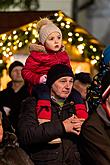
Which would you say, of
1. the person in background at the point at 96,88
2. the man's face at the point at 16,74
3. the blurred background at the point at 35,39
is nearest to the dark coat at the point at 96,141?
the person in background at the point at 96,88

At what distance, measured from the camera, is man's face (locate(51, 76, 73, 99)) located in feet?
15.2

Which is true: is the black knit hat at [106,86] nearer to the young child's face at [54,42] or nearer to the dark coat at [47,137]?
the dark coat at [47,137]

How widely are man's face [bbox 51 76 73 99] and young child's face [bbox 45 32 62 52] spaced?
0.66 meters

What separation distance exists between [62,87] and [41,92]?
0.60ft

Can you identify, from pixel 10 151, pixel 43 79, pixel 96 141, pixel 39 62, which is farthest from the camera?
pixel 39 62

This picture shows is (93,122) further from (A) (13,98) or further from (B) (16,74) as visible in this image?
(B) (16,74)

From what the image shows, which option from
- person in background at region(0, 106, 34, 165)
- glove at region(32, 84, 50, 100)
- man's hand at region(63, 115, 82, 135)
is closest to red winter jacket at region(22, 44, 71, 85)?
glove at region(32, 84, 50, 100)

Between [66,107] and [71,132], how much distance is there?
0.27 meters

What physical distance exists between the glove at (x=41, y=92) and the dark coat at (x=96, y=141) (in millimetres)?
872

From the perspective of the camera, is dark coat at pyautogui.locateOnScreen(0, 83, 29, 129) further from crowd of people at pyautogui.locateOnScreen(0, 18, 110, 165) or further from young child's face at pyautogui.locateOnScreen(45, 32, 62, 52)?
crowd of people at pyautogui.locateOnScreen(0, 18, 110, 165)

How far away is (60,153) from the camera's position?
4.55 meters

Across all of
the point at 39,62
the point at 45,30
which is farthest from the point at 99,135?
the point at 45,30

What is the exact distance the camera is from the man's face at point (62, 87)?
15.2 feet

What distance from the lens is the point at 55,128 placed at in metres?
4.42
